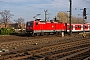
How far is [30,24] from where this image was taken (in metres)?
32.1

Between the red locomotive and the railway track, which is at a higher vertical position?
the red locomotive

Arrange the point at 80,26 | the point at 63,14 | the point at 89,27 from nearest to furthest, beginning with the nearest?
the point at 80,26 → the point at 89,27 → the point at 63,14

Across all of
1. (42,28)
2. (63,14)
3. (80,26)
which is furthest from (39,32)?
(63,14)

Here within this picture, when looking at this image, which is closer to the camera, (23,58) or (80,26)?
(23,58)

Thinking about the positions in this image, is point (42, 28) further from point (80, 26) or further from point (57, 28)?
point (80, 26)

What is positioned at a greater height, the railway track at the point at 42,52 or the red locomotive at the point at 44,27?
the red locomotive at the point at 44,27

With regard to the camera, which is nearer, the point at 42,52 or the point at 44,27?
the point at 42,52

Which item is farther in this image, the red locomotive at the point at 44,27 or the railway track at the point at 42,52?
the red locomotive at the point at 44,27

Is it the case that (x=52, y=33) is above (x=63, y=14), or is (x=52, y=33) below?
below

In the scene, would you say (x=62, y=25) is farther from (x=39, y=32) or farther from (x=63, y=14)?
(x=63, y=14)

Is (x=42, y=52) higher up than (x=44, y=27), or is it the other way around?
(x=44, y=27)

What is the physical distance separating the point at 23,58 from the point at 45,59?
116 cm

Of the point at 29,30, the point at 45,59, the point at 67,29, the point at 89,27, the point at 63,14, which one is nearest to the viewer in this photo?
the point at 45,59

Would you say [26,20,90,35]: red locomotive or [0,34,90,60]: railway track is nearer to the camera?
[0,34,90,60]: railway track
